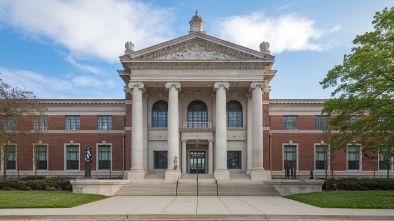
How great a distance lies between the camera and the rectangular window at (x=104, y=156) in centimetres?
4419

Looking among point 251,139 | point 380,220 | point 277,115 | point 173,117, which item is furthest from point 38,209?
point 277,115

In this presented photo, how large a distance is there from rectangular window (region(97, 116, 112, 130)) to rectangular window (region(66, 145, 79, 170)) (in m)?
3.37

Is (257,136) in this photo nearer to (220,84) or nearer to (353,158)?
(220,84)

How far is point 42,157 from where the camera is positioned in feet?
146

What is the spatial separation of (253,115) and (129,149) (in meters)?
13.4

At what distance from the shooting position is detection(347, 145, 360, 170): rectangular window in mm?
44031

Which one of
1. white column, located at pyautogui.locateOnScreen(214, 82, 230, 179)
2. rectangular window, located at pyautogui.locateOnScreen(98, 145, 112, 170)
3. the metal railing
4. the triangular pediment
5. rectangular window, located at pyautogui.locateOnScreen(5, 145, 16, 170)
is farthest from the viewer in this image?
rectangular window, located at pyautogui.locateOnScreen(98, 145, 112, 170)

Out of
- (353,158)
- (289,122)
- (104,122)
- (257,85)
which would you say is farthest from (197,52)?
(353,158)

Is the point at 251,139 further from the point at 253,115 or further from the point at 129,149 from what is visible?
the point at 129,149

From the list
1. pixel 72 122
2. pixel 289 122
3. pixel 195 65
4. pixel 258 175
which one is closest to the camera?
pixel 258 175

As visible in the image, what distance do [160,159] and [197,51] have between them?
12.0 meters

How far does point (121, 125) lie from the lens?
44.4 metres

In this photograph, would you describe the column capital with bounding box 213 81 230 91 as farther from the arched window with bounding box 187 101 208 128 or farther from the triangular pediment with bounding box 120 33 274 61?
the arched window with bounding box 187 101 208 128

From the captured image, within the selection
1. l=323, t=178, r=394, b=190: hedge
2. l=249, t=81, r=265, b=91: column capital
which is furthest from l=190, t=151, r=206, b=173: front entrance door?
l=323, t=178, r=394, b=190: hedge
